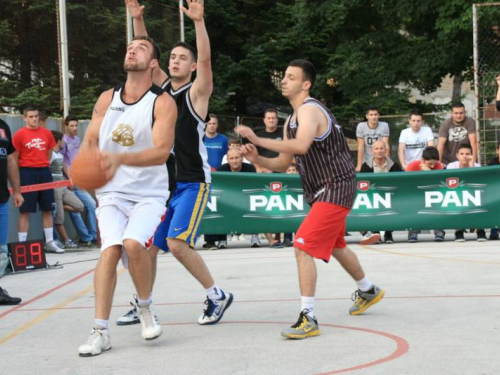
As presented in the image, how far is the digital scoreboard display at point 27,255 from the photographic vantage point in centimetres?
1128

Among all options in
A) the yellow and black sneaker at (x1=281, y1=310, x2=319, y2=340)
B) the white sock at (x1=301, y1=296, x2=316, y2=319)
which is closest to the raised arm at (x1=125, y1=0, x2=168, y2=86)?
the white sock at (x1=301, y1=296, x2=316, y2=319)

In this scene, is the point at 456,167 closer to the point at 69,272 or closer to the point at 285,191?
the point at 285,191

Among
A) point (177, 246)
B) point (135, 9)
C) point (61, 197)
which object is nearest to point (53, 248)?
point (61, 197)

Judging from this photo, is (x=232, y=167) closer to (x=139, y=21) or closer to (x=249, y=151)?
(x=139, y=21)

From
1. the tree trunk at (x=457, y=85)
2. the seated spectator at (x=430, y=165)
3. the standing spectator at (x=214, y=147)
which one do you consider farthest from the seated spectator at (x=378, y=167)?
the tree trunk at (x=457, y=85)

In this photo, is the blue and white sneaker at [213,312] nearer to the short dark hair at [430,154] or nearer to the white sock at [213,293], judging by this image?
the white sock at [213,293]

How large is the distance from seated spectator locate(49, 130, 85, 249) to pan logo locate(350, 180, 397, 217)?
4552 mm

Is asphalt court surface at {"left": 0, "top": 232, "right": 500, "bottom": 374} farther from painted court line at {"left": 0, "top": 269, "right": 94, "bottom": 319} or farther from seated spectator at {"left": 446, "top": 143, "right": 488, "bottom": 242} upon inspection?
seated spectator at {"left": 446, "top": 143, "right": 488, "bottom": 242}

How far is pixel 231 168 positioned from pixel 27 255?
425 centimetres

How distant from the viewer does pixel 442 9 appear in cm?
2939

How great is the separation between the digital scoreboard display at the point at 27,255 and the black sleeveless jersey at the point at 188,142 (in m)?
4.80

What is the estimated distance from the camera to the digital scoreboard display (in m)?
11.3

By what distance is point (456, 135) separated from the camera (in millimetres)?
14930

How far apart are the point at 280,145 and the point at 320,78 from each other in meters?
26.0
